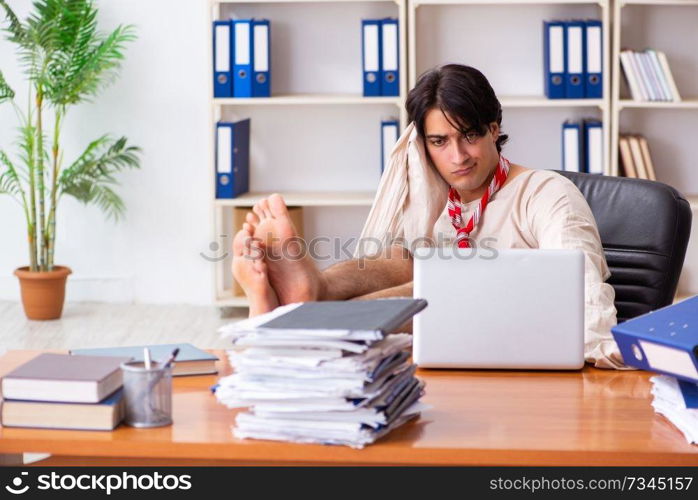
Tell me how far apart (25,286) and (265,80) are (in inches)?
52.6

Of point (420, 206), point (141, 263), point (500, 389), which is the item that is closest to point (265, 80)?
point (141, 263)

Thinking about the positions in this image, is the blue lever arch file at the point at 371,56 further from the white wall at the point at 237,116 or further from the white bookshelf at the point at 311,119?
the white wall at the point at 237,116

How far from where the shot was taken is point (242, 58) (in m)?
4.33

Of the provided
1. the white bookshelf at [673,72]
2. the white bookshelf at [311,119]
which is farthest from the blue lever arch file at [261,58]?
the white bookshelf at [673,72]

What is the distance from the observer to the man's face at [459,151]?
8.02 ft

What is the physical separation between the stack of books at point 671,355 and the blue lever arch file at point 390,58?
113 inches

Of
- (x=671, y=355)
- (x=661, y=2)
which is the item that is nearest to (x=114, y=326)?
(x=661, y=2)

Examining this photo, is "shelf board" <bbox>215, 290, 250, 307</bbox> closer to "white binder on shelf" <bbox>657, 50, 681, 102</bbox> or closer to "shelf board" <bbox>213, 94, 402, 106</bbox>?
"shelf board" <bbox>213, 94, 402, 106</bbox>

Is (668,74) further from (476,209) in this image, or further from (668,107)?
(476,209)

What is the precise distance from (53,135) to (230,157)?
2.88 feet

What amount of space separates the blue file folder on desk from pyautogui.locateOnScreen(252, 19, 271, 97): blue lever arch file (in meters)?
Answer: 2.97

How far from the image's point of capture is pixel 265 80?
14.3ft

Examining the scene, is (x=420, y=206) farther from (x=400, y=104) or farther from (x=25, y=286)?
(x=25, y=286)

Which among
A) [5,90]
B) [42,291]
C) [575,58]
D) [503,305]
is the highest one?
[575,58]
